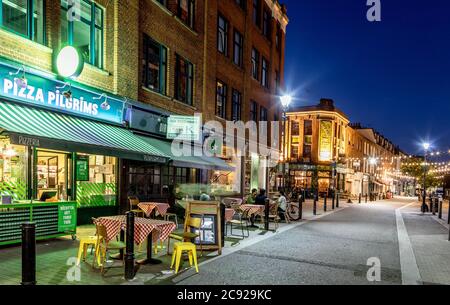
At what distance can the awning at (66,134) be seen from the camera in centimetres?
757

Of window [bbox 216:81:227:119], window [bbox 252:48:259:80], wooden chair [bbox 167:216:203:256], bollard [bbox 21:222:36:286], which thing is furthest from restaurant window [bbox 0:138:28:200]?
window [bbox 252:48:259:80]

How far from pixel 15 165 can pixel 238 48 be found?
16.7m

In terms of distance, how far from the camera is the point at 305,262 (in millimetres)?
7992

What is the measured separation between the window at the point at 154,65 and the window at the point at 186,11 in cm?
242

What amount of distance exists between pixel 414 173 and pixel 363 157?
32.2 metres

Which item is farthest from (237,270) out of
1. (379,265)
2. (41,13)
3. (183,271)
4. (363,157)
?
(363,157)

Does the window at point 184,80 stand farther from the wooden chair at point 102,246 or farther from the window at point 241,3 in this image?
the wooden chair at point 102,246

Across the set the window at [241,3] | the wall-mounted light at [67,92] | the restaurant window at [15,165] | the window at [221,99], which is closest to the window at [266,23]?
the window at [241,3]

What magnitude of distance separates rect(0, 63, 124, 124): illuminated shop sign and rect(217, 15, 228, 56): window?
9.92 meters

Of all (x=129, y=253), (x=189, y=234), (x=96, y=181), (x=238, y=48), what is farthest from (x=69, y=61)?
(x=238, y=48)

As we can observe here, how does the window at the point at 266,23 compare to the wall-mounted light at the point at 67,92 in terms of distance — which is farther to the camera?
the window at the point at 266,23

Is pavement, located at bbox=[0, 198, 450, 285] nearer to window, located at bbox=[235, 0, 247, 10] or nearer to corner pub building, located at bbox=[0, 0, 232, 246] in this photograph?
corner pub building, located at bbox=[0, 0, 232, 246]

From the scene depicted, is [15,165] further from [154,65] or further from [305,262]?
[305,262]

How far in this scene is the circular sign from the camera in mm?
9898
